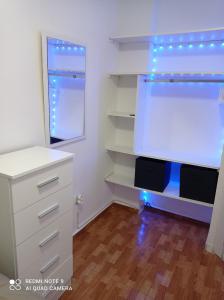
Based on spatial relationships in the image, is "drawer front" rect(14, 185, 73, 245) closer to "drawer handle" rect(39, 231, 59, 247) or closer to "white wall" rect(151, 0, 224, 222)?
"drawer handle" rect(39, 231, 59, 247)

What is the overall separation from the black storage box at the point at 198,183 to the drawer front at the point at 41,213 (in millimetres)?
1248

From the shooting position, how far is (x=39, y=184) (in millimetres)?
1273

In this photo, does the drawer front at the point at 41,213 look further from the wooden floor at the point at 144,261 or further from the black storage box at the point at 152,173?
the black storage box at the point at 152,173

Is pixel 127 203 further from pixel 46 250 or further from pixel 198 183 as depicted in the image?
pixel 46 250

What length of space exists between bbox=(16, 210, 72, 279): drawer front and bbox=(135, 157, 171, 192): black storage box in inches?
43.0

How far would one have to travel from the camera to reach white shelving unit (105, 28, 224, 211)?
2254 millimetres

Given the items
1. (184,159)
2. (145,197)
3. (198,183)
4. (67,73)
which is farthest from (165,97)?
(145,197)

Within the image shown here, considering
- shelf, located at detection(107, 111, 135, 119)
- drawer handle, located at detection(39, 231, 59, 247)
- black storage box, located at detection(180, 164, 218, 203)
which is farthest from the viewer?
shelf, located at detection(107, 111, 135, 119)

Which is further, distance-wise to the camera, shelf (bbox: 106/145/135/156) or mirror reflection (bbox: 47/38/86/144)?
shelf (bbox: 106/145/135/156)

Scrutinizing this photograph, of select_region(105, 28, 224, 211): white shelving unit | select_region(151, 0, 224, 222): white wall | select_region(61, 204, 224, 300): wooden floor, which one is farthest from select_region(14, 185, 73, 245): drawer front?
select_region(151, 0, 224, 222): white wall

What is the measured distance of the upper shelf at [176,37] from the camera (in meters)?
2.03

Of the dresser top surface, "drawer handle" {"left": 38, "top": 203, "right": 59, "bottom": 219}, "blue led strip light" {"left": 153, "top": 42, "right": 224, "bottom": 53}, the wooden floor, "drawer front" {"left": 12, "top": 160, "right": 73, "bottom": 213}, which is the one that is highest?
"blue led strip light" {"left": 153, "top": 42, "right": 224, "bottom": 53}

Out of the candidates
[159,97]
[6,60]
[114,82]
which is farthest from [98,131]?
[6,60]

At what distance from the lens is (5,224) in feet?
3.90
